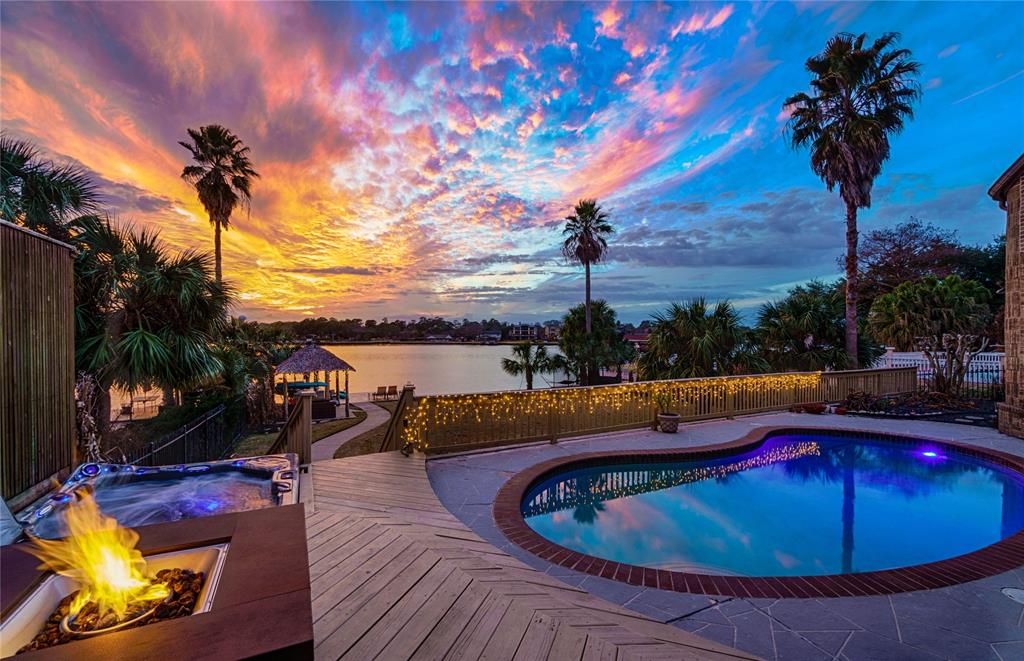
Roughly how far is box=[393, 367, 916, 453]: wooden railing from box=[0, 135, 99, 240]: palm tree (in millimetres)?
6190

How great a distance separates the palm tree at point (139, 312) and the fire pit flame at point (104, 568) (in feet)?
18.7

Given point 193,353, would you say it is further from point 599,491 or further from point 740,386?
point 740,386

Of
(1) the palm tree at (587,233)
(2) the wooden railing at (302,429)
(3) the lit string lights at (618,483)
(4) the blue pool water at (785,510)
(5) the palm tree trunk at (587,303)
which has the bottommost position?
A: (4) the blue pool water at (785,510)

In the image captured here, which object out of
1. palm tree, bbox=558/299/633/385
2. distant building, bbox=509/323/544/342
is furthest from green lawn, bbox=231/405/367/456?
distant building, bbox=509/323/544/342

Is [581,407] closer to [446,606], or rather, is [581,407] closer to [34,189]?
[446,606]

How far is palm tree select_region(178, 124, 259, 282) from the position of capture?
16469 mm

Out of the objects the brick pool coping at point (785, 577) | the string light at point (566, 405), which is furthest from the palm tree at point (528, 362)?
the brick pool coping at point (785, 577)

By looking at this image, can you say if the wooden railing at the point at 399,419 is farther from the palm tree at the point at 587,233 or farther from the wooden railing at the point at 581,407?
the palm tree at the point at 587,233

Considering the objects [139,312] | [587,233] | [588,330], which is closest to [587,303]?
[588,330]

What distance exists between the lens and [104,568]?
1811 mm

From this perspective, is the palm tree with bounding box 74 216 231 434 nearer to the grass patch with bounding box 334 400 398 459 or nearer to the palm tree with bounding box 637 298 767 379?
the grass patch with bounding box 334 400 398 459

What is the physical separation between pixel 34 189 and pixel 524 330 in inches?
2034

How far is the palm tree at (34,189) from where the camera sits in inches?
254

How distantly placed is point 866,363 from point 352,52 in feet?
56.4
